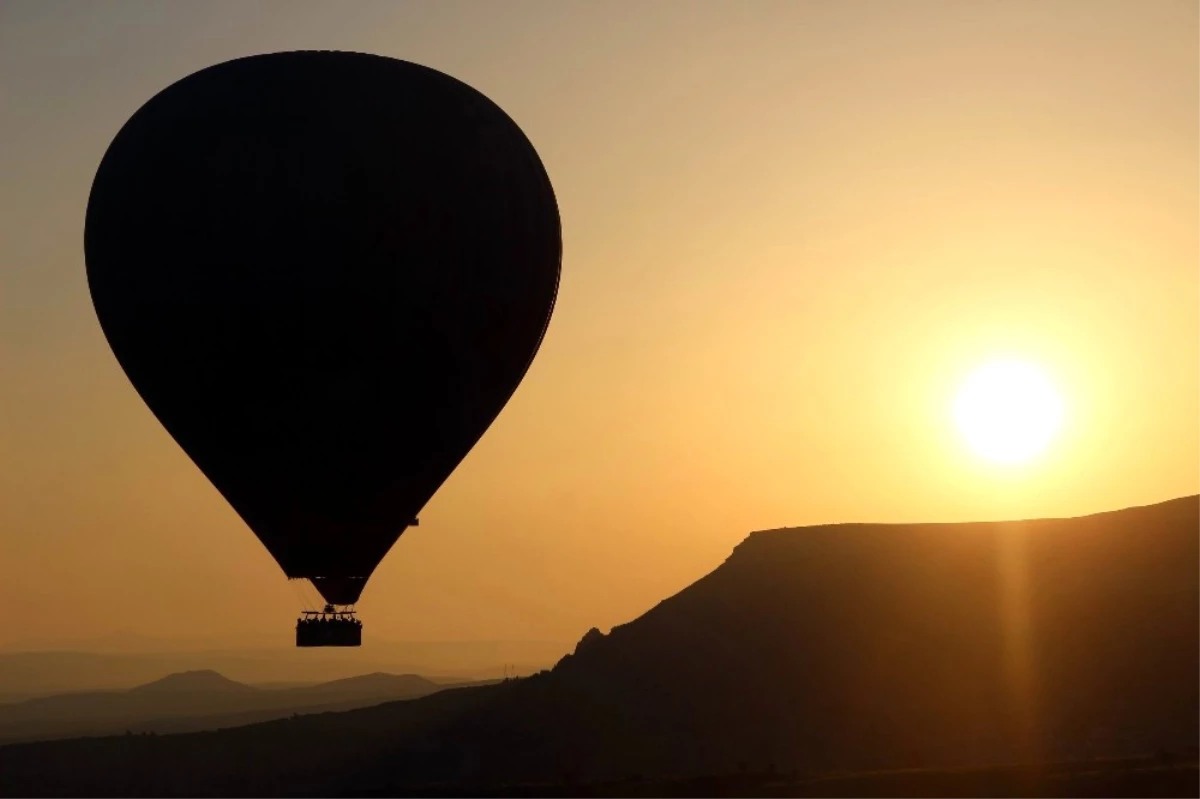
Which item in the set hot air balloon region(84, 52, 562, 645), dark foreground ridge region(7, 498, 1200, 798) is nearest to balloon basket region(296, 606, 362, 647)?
hot air balloon region(84, 52, 562, 645)

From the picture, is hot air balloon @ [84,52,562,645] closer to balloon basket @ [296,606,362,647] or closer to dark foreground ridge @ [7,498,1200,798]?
balloon basket @ [296,606,362,647]

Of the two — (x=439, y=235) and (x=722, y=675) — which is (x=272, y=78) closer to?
(x=439, y=235)

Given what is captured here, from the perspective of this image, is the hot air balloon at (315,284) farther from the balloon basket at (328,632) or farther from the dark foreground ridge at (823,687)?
the dark foreground ridge at (823,687)

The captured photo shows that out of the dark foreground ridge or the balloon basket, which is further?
the dark foreground ridge

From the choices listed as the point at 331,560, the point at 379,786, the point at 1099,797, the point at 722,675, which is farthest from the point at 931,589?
the point at 331,560

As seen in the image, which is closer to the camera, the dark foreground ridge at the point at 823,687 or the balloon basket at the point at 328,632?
the balloon basket at the point at 328,632

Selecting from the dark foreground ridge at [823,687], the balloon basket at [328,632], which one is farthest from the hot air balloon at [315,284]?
the dark foreground ridge at [823,687]

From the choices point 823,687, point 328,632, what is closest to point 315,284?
point 328,632
